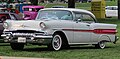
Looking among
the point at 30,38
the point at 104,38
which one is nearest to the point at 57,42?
the point at 30,38

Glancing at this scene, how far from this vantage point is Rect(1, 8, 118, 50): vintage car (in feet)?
42.0

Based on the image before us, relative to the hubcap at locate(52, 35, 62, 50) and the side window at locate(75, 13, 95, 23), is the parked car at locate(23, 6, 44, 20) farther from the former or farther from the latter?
the hubcap at locate(52, 35, 62, 50)

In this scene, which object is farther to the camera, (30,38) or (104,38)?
(104,38)

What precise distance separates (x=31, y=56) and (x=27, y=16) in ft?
70.9

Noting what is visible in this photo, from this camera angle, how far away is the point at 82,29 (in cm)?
1425

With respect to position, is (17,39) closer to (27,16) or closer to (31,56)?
(31,56)

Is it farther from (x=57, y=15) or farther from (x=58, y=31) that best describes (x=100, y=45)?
(x=58, y=31)

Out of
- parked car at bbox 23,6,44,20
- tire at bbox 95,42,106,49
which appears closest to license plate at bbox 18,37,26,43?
tire at bbox 95,42,106,49

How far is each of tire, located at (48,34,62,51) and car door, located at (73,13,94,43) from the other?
77 cm

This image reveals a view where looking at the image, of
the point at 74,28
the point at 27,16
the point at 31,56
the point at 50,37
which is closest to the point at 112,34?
the point at 74,28

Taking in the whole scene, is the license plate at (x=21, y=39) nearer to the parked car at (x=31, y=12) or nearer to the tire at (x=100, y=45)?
the tire at (x=100, y=45)

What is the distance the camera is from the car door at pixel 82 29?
14031mm

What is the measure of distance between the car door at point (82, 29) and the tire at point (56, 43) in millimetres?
774

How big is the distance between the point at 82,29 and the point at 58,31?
1285 millimetres
